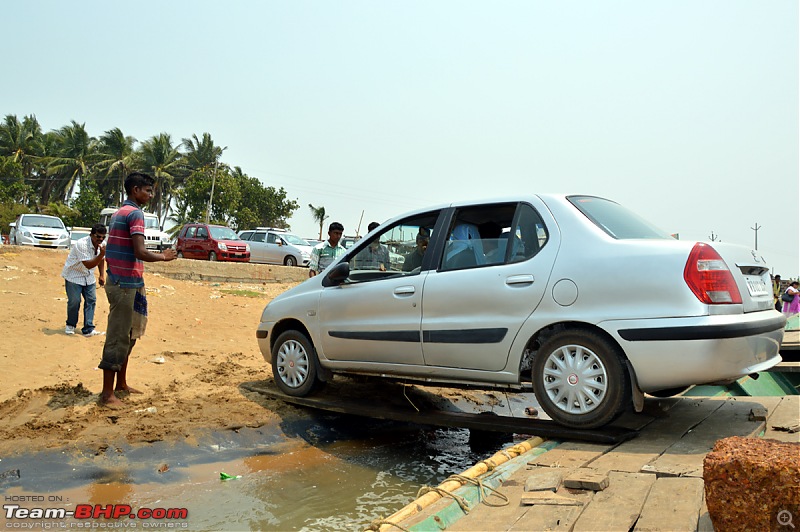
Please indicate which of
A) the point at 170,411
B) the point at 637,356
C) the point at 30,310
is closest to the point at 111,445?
the point at 170,411

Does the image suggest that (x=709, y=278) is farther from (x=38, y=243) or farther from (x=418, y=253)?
(x=38, y=243)

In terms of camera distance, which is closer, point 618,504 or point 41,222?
point 618,504

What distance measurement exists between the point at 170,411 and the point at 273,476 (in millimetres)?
1636

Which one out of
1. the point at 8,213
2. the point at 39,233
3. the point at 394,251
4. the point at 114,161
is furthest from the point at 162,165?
the point at 394,251

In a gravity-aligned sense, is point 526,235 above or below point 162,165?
below

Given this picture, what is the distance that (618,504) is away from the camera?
2877 mm

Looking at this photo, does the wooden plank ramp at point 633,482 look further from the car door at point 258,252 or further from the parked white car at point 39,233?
the parked white car at point 39,233

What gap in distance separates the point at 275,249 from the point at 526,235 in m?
18.8

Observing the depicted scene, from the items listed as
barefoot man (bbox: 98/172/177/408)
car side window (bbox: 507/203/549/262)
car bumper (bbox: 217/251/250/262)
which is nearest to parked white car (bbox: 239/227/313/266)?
car bumper (bbox: 217/251/250/262)

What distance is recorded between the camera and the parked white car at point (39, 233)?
2119cm

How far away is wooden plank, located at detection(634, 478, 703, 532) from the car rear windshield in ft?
5.80

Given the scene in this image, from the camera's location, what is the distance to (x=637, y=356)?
3980 mm

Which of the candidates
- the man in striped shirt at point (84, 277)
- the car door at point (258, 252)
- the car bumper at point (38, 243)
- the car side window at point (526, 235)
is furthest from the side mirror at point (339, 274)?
the car bumper at point (38, 243)

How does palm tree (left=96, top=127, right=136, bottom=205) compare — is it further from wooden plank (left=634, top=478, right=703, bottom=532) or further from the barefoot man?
wooden plank (left=634, top=478, right=703, bottom=532)
